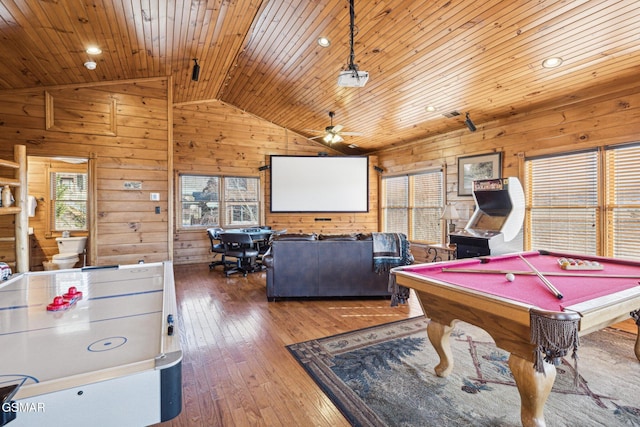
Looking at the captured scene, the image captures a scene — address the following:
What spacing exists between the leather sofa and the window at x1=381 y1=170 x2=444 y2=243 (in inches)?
104

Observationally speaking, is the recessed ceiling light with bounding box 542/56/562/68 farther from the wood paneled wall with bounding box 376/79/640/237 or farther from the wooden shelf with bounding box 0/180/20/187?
the wooden shelf with bounding box 0/180/20/187

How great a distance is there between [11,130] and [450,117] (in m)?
6.61

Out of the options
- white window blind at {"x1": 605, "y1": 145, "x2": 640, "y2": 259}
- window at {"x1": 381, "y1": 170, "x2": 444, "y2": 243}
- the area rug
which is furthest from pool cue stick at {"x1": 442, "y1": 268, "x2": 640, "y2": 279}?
window at {"x1": 381, "y1": 170, "x2": 444, "y2": 243}

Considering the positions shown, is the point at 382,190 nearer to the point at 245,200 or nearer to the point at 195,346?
the point at 245,200

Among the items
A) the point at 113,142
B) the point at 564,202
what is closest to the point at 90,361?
the point at 113,142

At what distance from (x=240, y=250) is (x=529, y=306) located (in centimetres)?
501

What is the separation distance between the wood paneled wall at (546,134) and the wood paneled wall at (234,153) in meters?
2.28

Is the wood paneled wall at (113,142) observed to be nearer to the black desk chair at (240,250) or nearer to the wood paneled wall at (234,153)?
the black desk chair at (240,250)

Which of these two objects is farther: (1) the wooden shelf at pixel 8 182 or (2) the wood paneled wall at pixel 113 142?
(2) the wood paneled wall at pixel 113 142

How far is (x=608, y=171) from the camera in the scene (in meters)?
3.74

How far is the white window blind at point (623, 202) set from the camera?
3521 mm

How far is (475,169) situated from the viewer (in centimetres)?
531

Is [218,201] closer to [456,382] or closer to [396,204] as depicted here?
[396,204]

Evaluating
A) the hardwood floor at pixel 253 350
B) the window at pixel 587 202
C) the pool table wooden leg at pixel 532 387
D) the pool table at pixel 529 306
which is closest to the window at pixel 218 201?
the hardwood floor at pixel 253 350
